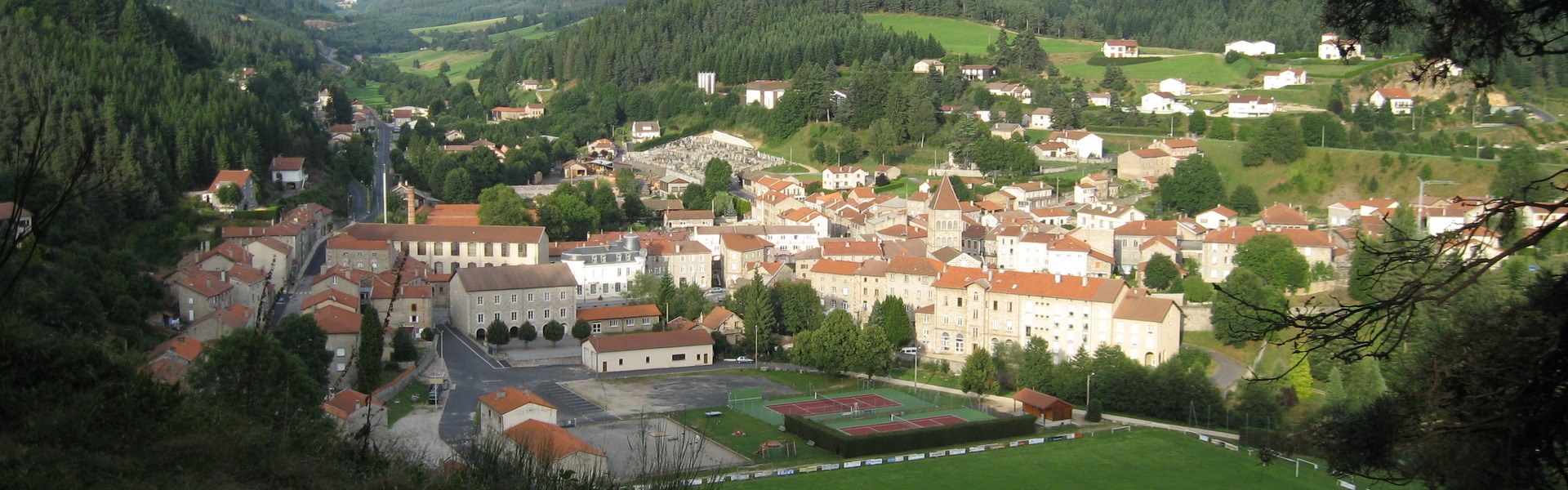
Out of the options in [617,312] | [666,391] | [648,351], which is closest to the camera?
[666,391]

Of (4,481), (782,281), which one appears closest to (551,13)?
(782,281)

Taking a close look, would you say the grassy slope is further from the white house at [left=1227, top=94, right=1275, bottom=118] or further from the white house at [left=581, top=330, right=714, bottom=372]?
the white house at [left=581, top=330, right=714, bottom=372]

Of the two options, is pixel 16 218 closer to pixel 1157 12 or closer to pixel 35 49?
pixel 35 49

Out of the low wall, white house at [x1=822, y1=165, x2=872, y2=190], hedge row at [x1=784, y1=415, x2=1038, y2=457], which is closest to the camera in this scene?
hedge row at [x1=784, y1=415, x2=1038, y2=457]

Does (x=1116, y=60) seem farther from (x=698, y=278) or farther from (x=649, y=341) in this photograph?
(x=649, y=341)

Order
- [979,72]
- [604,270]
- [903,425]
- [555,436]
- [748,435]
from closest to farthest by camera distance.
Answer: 1. [555,436]
2. [748,435]
3. [903,425]
4. [604,270]
5. [979,72]

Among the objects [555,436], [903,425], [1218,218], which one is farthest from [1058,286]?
[555,436]

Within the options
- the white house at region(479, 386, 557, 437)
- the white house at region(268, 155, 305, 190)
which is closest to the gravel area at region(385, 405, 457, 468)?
the white house at region(479, 386, 557, 437)
